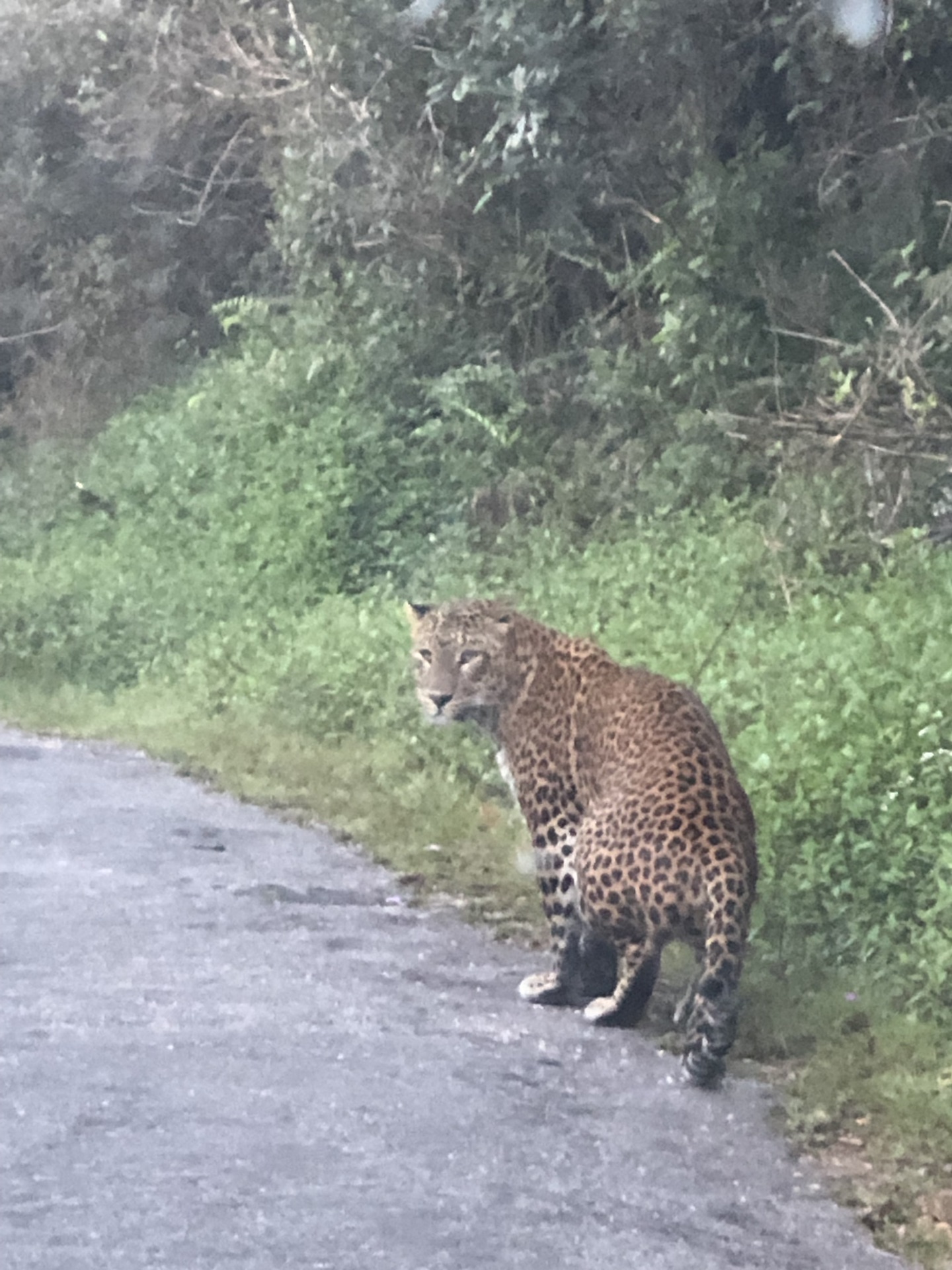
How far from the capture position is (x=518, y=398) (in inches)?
506

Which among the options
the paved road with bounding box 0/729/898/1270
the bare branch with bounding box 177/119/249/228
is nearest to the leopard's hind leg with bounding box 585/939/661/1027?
the paved road with bounding box 0/729/898/1270

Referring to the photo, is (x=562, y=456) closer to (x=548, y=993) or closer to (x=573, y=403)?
(x=573, y=403)

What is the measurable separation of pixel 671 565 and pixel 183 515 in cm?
591

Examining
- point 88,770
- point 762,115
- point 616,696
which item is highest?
point 762,115

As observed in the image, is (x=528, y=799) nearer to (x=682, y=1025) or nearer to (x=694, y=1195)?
(x=682, y=1025)

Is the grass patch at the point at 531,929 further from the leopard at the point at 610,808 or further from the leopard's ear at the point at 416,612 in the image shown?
the leopard's ear at the point at 416,612

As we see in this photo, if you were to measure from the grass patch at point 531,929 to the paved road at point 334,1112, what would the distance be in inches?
6.6

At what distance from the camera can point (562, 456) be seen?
12.6 meters

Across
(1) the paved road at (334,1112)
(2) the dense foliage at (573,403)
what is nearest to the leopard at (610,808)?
(1) the paved road at (334,1112)

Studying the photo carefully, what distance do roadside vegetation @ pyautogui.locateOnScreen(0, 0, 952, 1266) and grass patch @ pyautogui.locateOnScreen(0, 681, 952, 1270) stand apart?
0.06 feet

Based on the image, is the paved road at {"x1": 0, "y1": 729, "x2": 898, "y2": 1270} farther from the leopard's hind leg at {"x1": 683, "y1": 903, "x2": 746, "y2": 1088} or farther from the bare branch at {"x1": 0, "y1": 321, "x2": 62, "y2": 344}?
the bare branch at {"x1": 0, "y1": 321, "x2": 62, "y2": 344}

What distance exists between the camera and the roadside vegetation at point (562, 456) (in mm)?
6047

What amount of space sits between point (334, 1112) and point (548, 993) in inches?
49.8

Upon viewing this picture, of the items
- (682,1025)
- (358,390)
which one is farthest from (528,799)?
(358,390)
